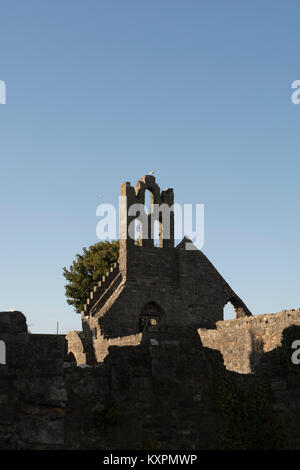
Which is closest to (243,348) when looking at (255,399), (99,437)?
(255,399)

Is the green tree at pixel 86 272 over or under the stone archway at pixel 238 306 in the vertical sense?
over

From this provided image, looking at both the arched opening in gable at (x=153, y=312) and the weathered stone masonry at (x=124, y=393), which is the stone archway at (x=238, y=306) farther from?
the weathered stone masonry at (x=124, y=393)

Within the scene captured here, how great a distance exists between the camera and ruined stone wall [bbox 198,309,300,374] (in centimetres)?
1883

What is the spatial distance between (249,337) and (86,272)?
26202 millimetres

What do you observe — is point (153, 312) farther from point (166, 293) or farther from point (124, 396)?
point (124, 396)

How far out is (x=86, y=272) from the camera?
4531cm

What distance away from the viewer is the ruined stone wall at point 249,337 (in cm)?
1883

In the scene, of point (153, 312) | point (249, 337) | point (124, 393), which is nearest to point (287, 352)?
point (124, 393)

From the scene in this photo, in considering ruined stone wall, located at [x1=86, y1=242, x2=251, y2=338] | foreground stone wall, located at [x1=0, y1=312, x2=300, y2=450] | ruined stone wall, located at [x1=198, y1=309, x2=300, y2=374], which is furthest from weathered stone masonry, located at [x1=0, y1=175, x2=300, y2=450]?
ruined stone wall, located at [x1=86, y1=242, x2=251, y2=338]

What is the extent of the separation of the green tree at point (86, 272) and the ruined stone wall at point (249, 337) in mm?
21805

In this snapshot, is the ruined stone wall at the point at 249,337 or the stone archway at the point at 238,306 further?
the stone archway at the point at 238,306

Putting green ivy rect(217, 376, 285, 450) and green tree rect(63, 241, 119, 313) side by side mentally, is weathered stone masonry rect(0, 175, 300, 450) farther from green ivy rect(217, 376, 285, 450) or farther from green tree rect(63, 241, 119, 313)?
green tree rect(63, 241, 119, 313)

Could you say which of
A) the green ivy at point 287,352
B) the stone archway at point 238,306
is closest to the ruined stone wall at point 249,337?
the green ivy at point 287,352

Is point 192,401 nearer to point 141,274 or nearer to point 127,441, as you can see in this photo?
point 127,441
